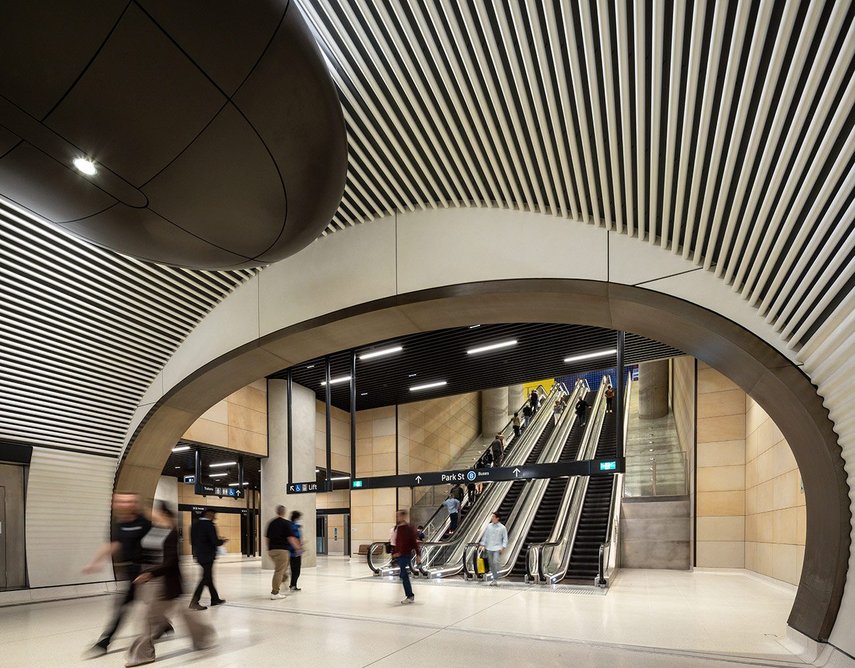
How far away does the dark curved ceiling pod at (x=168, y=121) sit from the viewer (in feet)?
6.59

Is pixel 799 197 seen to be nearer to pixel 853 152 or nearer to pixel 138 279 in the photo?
pixel 853 152

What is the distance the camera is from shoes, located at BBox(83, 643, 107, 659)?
4.89 m

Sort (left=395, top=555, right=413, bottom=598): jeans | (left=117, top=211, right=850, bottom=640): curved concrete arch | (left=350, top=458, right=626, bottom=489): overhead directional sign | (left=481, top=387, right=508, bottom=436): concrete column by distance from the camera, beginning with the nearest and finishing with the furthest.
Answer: (left=117, top=211, right=850, bottom=640): curved concrete arch, (left=395, top=555, right=413, bottom=598): jeans, (left=350, top=458, right=626, bottom=489): overhead directional sign, (left=481, top=387, right=508, bottom=436): concrete column

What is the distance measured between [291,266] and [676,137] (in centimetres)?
545

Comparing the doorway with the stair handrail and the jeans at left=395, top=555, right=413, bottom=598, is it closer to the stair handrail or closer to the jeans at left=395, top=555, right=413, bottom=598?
the jeans at left=395, top=555, right=413, bottom=598

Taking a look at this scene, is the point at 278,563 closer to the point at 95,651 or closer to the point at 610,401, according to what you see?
the point at 95,651

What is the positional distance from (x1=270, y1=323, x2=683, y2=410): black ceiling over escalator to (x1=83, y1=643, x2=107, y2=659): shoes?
8.10 metres

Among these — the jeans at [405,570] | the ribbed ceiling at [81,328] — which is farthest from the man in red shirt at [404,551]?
the ribbed ceiling at [81,328]

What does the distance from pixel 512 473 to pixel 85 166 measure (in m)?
9.09

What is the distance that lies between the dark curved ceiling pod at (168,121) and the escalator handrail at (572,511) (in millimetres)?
8283

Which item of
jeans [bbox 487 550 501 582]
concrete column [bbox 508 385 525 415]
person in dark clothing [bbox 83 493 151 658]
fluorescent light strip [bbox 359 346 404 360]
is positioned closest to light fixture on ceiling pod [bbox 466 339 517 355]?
fluorescent light strip [bbox 359 346 404 360]

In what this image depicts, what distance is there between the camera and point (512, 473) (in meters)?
10.5

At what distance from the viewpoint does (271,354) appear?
8625 millimetres

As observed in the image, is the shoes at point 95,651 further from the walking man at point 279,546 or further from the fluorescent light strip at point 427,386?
the fluorescent light strip at point 427,386
